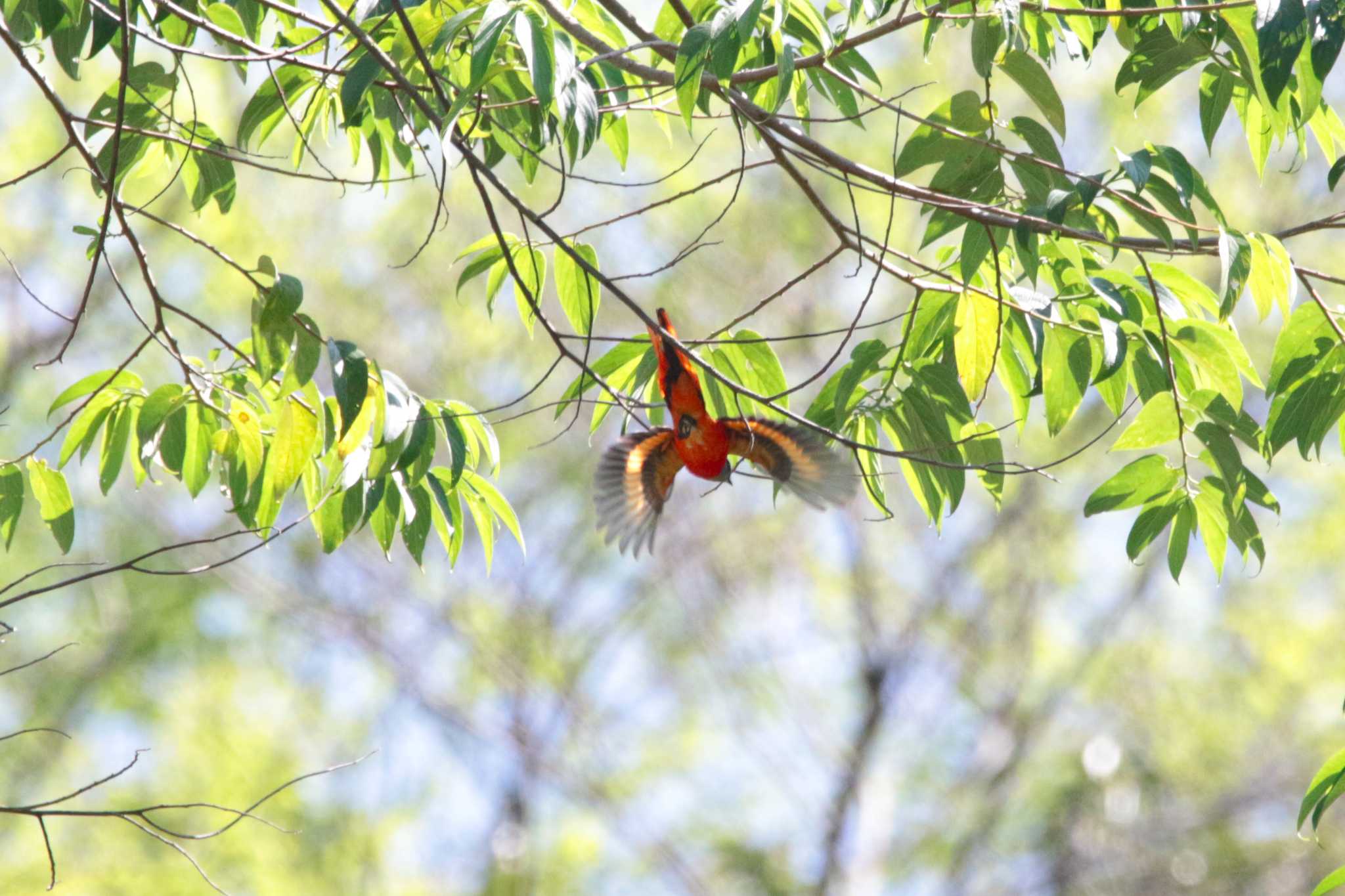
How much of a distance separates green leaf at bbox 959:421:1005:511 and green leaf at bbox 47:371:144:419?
127 cm

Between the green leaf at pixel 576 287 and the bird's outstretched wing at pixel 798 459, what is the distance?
1.07 feet

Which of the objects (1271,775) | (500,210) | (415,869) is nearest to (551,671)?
(415,869)

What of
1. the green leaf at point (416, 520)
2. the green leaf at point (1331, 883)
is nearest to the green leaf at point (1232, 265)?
the green leaf at point (1331, 883)

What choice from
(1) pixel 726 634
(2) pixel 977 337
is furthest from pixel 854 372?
(1) pixel 726 634

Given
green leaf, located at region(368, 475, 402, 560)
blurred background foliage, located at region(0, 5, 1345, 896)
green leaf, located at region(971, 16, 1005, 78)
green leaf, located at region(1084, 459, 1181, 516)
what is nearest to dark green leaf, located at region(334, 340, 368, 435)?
green leaf, located at region(368, 475, 402, 560)

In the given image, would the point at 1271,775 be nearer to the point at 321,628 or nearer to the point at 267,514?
the point at 321,628

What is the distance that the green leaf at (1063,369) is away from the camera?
71.0 inches

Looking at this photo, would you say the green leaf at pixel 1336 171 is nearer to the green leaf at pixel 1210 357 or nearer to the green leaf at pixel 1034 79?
the green leaf at pixel 1210 357

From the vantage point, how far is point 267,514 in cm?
198

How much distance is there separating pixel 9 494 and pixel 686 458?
1.10 m

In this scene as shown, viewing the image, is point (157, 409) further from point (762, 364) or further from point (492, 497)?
point (762, 364)

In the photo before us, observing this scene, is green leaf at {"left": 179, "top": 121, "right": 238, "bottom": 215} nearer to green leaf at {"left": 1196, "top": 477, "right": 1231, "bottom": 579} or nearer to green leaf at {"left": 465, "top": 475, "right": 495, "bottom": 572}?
green leaf at {"left": 465, "top": 475, "right": 495, "bottom": 572}

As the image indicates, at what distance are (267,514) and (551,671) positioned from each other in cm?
774

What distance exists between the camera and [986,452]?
1.86 metres
